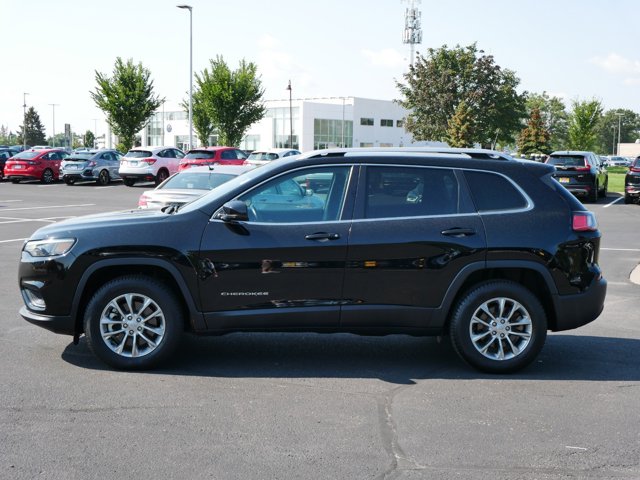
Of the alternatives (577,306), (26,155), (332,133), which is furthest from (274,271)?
(332,133)

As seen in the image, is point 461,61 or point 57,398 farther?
point 461,61

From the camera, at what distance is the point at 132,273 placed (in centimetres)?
618

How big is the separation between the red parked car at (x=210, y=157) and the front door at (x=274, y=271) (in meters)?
25.7

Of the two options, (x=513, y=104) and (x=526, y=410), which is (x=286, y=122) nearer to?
(x=513, y=104)

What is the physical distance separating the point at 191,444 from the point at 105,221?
233 centimetres

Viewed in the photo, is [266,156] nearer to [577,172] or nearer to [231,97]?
[577,172]

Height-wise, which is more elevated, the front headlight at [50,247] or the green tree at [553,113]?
the green tree at [553,113]

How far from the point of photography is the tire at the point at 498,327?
6.12 metres

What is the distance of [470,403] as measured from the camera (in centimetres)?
544

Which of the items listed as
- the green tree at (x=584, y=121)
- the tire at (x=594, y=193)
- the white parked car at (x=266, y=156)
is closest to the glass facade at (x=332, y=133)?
the green tree at (x=584, y=121)

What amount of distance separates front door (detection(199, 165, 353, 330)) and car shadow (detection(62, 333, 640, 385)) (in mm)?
441

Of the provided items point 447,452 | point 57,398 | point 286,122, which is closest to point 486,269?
point 447,452

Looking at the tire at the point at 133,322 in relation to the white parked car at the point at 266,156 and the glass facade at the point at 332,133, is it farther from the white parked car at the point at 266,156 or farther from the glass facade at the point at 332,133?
the glass facade at the point at 332,133

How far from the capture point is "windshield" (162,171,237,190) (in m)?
13.9
